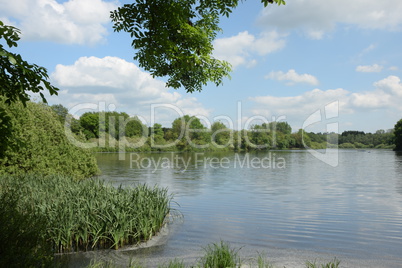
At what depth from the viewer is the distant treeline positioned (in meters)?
78.2

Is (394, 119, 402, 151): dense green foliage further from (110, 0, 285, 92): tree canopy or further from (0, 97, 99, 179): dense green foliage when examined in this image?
(110, 0, 285, 92): tree canopy

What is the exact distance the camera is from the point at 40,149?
16875 mm

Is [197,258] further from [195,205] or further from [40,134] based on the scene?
[40,134]

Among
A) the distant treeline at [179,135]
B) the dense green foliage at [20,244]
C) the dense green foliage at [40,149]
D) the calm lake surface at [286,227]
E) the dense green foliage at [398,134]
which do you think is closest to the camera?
the dense green foliage at [20,244]

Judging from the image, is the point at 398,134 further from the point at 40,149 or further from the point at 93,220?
the point at 93,220

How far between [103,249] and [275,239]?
434 cm

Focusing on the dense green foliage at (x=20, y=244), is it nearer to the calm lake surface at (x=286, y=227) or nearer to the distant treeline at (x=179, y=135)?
the calm lake surface at (x=286, y=227)

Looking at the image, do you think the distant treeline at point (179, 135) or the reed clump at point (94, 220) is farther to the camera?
the distant treeline at point (179, 135)

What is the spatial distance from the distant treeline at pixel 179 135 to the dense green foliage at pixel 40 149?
48490mm

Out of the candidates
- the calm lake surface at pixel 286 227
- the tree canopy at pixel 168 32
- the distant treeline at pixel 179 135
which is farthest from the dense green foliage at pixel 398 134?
the tree canopy at pixel 168 32

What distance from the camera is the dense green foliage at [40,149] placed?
615 inches

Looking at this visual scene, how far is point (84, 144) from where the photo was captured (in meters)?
22.8

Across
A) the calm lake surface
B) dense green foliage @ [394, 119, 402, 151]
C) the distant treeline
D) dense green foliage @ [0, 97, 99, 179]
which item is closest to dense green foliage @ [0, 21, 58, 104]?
the calm lake surface

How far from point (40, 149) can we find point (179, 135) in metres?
74.2
